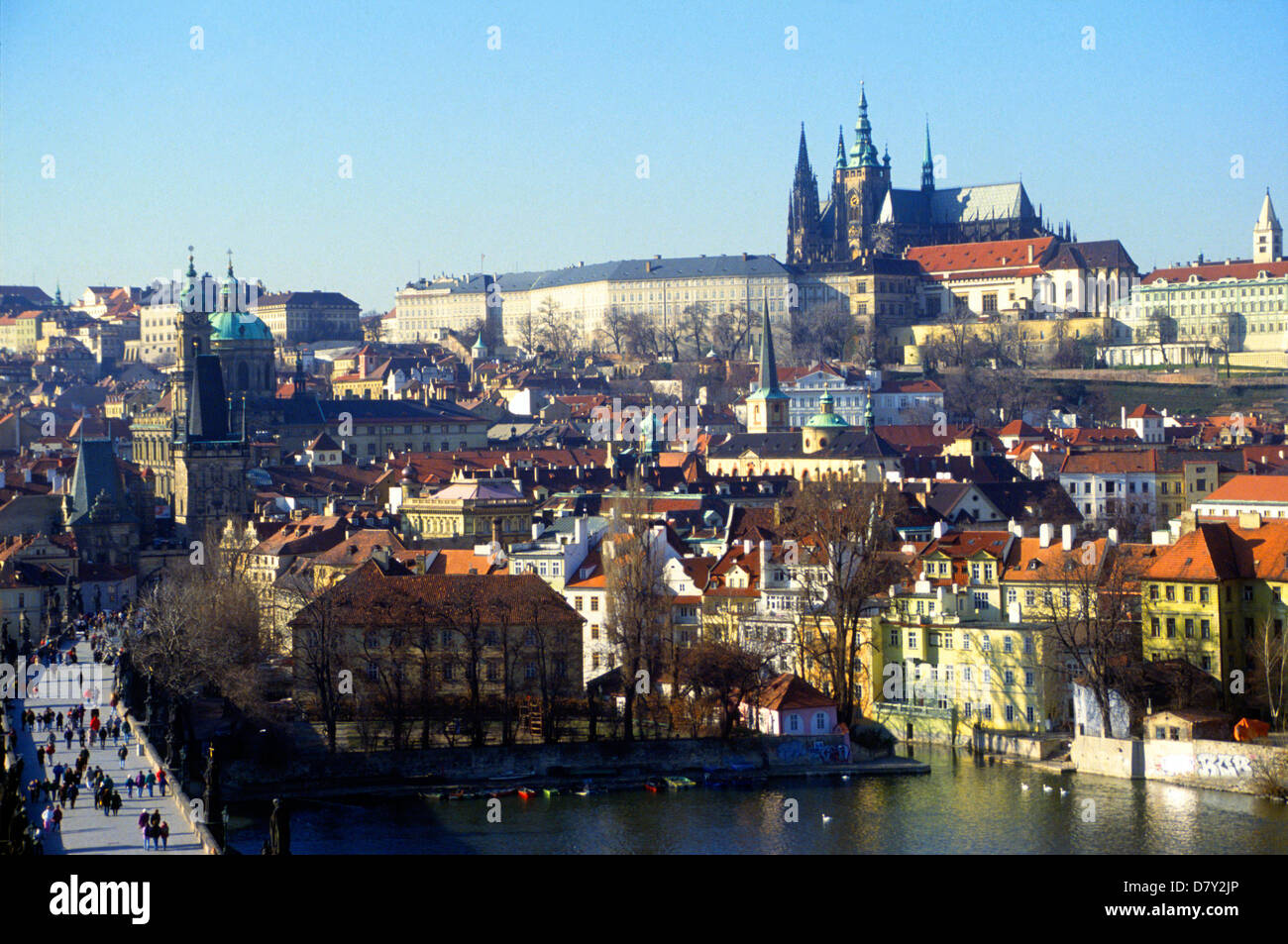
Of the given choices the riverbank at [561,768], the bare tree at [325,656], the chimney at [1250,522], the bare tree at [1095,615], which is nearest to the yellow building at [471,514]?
the bare tree at [325,656]

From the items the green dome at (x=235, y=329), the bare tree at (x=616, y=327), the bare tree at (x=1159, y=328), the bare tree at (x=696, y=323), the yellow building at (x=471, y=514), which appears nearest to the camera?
the yellow building at (x=471, y=514)

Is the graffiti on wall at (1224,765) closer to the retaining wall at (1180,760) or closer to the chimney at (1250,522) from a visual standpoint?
the retaining wall at (1180,760)

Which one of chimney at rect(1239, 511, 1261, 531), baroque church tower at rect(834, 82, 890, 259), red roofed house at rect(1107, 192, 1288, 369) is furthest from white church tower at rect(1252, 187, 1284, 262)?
chimney at rect(1239, 511, 1261, 531)

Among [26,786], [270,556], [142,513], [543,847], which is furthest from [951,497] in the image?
[26,786]

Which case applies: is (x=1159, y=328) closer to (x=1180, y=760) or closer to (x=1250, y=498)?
(x=1250, y=498)

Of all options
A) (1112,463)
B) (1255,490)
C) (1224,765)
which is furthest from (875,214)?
(1224,765)

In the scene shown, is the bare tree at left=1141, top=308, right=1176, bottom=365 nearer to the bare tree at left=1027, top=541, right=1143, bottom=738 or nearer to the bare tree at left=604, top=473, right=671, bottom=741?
the bare tree at left=1027, top=541, right=1143, bottom=738
